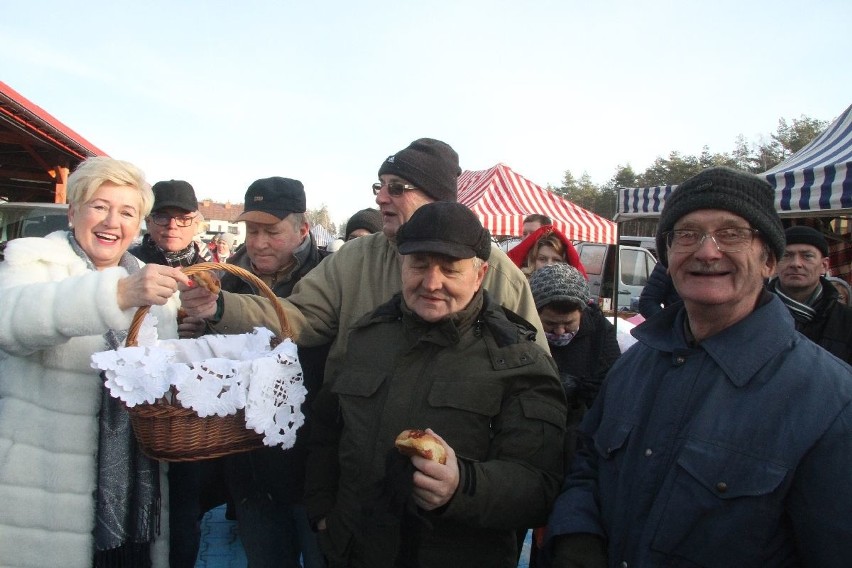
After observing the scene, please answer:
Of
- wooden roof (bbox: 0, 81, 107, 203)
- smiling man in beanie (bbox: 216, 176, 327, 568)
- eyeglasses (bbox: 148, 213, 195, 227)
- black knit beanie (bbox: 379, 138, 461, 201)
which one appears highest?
wooden roof (bbox: 0, 81, 107, 203)

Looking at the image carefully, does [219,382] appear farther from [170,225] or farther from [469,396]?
[170,225]

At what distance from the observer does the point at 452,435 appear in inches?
68.3

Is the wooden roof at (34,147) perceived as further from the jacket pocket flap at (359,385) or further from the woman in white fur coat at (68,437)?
the jacket pocket flap at (359,385)

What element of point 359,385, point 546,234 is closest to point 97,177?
point 359,385

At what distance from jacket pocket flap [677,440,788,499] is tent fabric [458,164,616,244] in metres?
9.18

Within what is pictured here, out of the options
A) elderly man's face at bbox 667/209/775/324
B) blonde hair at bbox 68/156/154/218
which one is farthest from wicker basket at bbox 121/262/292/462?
elderly man's face at bbox 667/209/775/324

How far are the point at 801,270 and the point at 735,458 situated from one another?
10.9 feet

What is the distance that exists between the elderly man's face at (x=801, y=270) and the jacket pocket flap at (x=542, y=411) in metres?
3.08

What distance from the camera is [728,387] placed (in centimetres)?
138

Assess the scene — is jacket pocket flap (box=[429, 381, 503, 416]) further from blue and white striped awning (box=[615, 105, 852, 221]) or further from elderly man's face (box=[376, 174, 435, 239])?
blue and white striped awning (box=[615, 105, 852, 221])

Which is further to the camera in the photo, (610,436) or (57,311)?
(57,311)

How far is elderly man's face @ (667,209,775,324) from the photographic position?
1466 millimetres

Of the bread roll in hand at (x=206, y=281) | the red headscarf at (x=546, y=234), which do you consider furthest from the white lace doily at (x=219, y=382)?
the red headscarf at (x=546, y=234)

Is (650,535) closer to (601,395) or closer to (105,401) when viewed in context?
(601,395)
